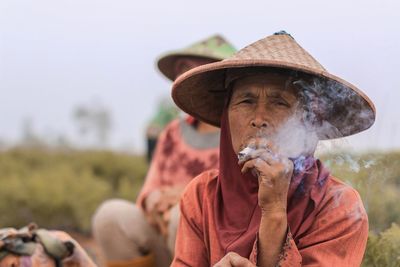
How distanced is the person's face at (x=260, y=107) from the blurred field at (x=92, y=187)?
1.33 feet

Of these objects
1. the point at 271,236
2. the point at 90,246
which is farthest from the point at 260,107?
the point at 90,246

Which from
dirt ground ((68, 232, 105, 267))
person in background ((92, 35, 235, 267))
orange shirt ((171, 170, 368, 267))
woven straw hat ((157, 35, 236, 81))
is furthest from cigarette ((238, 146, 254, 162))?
dirt ground ((68, 232, 105, 267))

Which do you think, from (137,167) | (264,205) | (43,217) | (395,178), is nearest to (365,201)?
(395,178)

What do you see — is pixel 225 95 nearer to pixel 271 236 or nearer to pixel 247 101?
pixel 247 101

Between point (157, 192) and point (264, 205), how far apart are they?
2.48 meters

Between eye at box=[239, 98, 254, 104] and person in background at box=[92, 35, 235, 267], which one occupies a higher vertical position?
eye at box=[239, 98, 254, 104]

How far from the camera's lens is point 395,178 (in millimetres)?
3312

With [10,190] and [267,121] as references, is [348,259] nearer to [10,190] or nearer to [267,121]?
[267,121]

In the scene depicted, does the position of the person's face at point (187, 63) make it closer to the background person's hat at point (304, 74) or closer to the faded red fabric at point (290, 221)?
the background person's hat at point (304, 74)

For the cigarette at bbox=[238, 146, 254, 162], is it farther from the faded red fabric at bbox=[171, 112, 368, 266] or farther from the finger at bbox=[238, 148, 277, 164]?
the faded red fabric at bbox=[171, 112, 368, 266]

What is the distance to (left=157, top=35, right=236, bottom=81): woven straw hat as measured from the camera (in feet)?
18.3

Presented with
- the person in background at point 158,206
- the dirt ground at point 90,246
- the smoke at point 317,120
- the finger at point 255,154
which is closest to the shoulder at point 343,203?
the smoke at point 317,120

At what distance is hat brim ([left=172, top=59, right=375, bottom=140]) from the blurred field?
0.45 feet

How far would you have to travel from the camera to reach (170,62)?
229 inches
